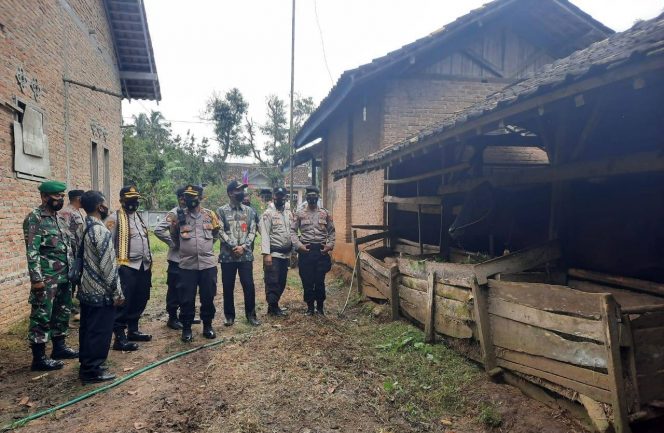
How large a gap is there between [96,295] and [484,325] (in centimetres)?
355

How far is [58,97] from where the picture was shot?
7699 mm

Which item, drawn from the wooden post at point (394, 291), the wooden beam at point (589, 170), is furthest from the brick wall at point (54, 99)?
the wooden beam at point (589, 170)

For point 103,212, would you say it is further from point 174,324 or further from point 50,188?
point 174,324

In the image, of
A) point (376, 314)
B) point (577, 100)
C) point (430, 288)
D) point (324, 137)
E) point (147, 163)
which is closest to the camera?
point (577, 100)

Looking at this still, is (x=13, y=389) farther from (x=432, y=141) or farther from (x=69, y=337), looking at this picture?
(x=432, y=141)

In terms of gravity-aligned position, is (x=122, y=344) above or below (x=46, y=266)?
below

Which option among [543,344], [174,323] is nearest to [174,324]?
[174,323]

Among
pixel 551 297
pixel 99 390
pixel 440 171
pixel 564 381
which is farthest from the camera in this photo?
pixel 440 171

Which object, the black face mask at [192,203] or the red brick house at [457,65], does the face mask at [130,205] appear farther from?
the red brick house at [457,65]

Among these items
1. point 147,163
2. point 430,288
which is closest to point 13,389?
point 430,288

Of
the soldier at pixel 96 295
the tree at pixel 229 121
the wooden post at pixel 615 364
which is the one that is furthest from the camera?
the tree at pixel 229 121

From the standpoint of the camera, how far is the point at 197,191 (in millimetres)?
5148

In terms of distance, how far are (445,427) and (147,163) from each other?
77.0 ft

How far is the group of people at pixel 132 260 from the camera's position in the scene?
Result: 3865 millimetres
